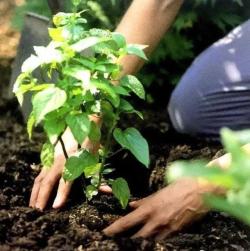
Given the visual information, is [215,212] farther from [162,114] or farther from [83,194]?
[162,114]

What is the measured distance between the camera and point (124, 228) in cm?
156

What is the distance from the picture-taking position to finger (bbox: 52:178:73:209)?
173 centimetres

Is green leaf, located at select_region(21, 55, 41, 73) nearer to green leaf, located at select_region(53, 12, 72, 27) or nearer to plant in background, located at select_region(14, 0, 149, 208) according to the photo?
plant in background, located at select_region(14, 0, 149, 208)

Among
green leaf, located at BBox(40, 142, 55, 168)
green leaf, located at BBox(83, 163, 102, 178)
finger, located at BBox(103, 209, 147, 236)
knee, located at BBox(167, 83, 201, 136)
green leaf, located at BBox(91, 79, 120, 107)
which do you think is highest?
Result: green leaf, located at BBox(91, 79, 120, 107)

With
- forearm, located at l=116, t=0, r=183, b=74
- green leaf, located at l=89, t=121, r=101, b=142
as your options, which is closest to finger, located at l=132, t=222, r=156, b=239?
green leaf, located at l=89, t=121, r=101, b=142

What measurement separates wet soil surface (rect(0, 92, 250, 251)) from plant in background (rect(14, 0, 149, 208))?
12 cm

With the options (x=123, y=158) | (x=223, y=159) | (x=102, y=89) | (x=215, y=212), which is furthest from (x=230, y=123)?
(x=102, y=89)

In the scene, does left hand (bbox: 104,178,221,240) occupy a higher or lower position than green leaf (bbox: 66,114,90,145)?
lower

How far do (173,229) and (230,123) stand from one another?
2.35 feet

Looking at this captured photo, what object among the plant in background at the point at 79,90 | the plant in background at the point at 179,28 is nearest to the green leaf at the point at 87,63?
the plant in background at the point at 79,90

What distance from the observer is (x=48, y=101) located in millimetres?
1361

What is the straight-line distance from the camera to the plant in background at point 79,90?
138 cm

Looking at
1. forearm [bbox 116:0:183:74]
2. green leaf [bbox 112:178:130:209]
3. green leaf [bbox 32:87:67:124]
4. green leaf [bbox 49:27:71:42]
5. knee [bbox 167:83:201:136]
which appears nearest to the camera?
green leaf [bbox 32:87:67:124]

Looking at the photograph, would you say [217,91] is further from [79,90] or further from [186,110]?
[79,90]
